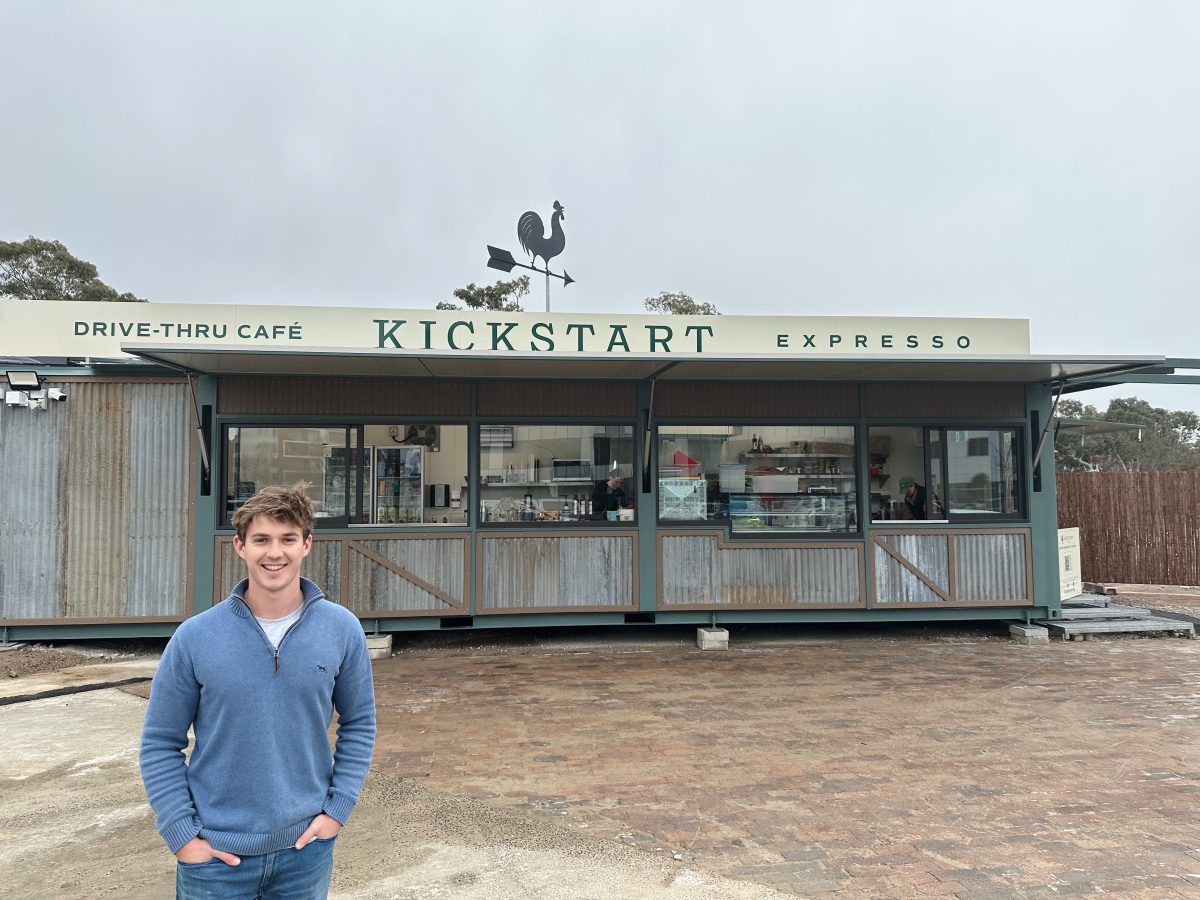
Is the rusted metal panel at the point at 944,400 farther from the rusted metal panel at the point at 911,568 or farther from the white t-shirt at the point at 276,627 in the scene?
the white t-shirt at the point at 276,627

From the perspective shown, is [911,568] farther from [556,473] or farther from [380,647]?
[380,647]

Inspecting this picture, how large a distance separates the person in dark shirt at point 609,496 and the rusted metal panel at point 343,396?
5.32ft

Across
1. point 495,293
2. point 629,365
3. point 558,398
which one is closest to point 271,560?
point 629,365

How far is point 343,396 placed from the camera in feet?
24.4

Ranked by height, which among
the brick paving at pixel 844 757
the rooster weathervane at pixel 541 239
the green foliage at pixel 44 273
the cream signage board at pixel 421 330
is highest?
the green foliage at pixel 44 273

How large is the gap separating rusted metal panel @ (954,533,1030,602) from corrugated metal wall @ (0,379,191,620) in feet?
26.1

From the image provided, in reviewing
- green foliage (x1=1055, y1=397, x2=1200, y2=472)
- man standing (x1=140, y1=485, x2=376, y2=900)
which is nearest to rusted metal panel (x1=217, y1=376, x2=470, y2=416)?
man standing (x1=140, y1=485, x2=376, y2=900)

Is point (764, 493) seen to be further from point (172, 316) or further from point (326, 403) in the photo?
point (172, 316)

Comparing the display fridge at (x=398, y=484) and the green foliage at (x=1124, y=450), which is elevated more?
the green foliage at (x=1124, y=450)

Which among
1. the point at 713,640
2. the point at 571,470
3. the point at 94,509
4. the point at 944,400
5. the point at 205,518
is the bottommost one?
the point at 713,640

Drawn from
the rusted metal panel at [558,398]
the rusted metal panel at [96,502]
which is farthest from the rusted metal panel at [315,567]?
the rusted metal panel at [558,398]

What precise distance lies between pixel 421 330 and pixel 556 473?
2113 mm

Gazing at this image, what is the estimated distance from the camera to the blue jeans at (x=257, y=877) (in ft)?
5.71

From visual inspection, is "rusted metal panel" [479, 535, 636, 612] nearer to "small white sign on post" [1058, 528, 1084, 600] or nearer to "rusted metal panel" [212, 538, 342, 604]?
"rusted metal panel" [212, 538, 342, 604]
